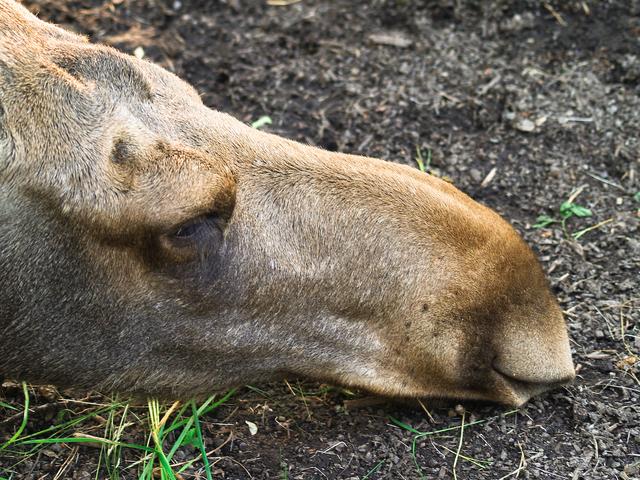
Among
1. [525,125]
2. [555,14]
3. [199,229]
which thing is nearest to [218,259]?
[199,229]

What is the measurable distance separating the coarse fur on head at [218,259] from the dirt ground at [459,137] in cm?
33

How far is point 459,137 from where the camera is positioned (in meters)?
5.71

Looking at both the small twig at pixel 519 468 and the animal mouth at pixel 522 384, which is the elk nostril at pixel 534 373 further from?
the small twig at pixel 519 468

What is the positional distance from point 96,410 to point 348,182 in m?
1.67

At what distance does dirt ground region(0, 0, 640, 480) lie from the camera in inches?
151

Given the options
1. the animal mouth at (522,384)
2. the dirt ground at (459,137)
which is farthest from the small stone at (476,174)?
the animal mouth at (522,384)

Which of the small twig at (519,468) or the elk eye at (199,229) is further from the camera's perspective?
the small twig at (519,468)

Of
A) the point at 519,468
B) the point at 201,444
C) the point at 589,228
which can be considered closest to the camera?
Result: the point at 519,468

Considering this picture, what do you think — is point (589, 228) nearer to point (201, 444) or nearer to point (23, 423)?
point (201, 444)

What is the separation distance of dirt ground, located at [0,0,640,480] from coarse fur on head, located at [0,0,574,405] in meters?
0.33

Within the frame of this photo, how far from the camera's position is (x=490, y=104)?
19.5ft

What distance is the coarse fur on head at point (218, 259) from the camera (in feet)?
10.9

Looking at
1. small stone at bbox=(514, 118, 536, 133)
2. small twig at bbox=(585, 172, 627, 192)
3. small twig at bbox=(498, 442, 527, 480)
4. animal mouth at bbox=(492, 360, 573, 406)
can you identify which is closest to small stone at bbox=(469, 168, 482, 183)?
small stone at bbox=(514, 118, 536, 133)

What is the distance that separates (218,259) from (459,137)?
8.84ft
